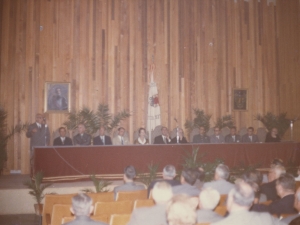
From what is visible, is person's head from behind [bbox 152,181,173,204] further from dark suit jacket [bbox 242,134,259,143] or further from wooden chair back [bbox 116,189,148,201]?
dark suit jacket [bbox 242,134,259,143]

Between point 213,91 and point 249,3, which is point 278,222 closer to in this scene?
point 213,91

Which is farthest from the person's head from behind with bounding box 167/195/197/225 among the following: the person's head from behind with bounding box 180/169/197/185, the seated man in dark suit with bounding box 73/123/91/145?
the seated man in dark suit with bounding box 73/123/91/145

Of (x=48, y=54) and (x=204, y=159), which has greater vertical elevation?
(x=48, y=54)

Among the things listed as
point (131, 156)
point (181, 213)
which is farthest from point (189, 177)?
point (131, 156)

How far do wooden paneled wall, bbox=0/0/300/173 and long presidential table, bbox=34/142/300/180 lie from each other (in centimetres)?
329

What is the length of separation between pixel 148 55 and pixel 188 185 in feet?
26.7

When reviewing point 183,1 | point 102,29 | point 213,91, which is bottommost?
point 213,91

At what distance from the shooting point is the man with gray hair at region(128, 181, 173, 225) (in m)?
3.03

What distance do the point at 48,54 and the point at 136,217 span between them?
8.81 m

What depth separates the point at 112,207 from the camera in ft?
12.2

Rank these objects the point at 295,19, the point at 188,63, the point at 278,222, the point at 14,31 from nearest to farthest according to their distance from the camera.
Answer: the point at 278,222 < the point at 14,31 < the point at 188,63 < the point at 295,19

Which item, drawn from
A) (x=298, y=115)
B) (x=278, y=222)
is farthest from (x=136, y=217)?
(x=298, y=115)

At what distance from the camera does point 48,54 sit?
1095 centimetres

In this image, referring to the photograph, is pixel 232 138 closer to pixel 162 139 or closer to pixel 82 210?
pixel 162 139
